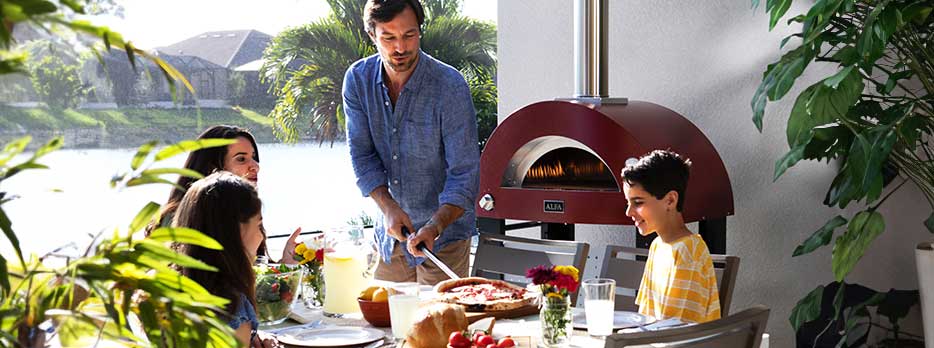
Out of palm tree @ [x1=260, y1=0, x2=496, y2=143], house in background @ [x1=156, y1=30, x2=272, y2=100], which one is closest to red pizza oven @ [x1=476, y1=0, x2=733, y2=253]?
palm tree @ [x1=260, y1=0, x2=496, y2=143]

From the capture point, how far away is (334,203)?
31.2 ft

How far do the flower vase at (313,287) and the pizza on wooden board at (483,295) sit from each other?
28cm

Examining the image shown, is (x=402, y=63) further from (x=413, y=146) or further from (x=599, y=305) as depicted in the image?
(x=599, y=305)

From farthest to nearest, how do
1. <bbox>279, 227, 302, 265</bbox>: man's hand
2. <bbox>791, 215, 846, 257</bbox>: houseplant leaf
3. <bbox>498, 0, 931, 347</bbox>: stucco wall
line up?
<bbox>498, 0, 931, 347</bbox>: stucco wall < <bbox>791, 215, 846, 257</bbox>: houseplant leaf < <bbox>279, 227, 302, 265</bbox>: man's hand

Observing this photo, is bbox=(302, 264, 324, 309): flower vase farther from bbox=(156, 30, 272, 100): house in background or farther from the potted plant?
bbox=(156, 30, 272, 100): house in background

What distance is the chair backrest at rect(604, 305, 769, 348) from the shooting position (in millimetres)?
1633

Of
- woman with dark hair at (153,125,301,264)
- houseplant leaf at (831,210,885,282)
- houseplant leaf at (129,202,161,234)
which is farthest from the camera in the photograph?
houseplant leaf at (831,210,885,282)

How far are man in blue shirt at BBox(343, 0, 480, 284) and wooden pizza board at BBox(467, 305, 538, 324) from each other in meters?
0.65

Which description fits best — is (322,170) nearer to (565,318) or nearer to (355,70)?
(355,70)

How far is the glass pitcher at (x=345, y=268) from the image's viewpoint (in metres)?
2.38

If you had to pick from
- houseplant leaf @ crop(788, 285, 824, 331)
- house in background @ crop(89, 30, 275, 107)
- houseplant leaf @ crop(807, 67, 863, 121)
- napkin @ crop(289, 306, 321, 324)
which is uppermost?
house in background @ crop(89, 30, 275, 107)

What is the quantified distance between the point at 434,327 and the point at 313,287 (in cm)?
64

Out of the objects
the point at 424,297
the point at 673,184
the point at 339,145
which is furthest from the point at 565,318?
the point at 339,145

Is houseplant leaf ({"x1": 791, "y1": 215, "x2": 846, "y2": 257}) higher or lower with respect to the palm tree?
lower
